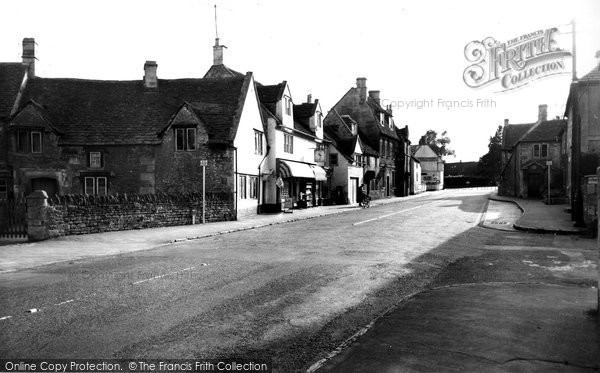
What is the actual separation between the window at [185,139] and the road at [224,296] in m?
13.4

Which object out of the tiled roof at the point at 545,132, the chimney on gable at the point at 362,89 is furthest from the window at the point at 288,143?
the tiled roof at the point at 545,132

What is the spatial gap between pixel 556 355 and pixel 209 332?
3942mm

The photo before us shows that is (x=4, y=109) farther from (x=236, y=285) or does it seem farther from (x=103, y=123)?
(x=236, y=285)

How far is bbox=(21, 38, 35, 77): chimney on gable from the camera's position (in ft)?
99.1

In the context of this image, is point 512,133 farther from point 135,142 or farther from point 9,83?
point 9,83

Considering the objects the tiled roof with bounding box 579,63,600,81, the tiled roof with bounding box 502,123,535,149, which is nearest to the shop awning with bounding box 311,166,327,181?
the tiled roof with bounding box 579,63,600,81

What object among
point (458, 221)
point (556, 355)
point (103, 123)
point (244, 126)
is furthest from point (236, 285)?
point (103, 123)

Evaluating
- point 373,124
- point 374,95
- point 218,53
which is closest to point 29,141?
point 218,53

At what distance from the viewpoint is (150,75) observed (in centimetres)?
3162

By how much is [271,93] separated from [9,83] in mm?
16959

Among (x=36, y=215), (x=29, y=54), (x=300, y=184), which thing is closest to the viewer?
(x=36, y=215)

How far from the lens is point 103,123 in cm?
2930

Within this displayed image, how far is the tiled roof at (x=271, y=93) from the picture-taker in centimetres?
3466

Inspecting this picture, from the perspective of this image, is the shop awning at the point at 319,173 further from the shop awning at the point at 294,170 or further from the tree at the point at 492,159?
the tree at the point at 492,159
